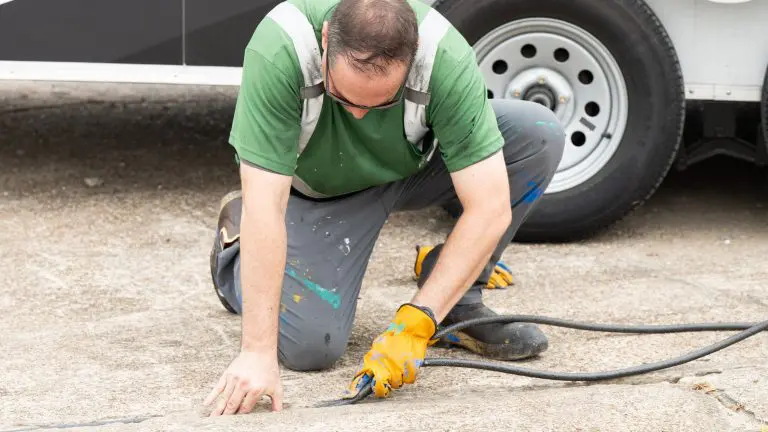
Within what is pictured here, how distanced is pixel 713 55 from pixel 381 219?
1685 mm

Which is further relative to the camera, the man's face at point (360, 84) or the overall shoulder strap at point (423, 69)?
the overall shoulder strap at point (423, 69)

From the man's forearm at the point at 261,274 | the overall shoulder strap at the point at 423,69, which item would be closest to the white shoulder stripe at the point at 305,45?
the overall shoulder strap at the point at 423,69

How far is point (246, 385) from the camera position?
8.71 ft

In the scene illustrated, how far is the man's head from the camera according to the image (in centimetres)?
251

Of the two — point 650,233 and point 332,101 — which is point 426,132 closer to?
point 332,101

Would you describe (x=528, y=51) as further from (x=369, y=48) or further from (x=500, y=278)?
(x=369, y=48)

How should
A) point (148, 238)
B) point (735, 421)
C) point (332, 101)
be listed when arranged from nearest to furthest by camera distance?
point (735, 421) → point (332, 101) → point (148, 238)

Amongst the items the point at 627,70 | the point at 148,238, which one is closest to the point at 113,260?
the point at 148,238

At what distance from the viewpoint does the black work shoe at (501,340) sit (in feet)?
10.6

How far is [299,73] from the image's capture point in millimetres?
2756

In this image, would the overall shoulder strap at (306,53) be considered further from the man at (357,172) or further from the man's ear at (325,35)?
the man's ear at (325,35)

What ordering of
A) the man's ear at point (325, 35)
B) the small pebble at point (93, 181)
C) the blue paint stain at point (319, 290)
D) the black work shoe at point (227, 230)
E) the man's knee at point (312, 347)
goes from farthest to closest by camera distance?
the small pebble at point (93, 181) < the black work shoe at point (227, 230) < the blue paint stain at point (319, 290) < the man's knee at point (312, 347) < the man's ear at point (325, 35)

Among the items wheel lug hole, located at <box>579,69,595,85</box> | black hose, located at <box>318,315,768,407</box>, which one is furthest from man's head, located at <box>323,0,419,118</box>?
wheel lug hole, located at <box>579,69,595,85</box>

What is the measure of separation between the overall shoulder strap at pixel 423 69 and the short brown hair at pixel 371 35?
18 cm
